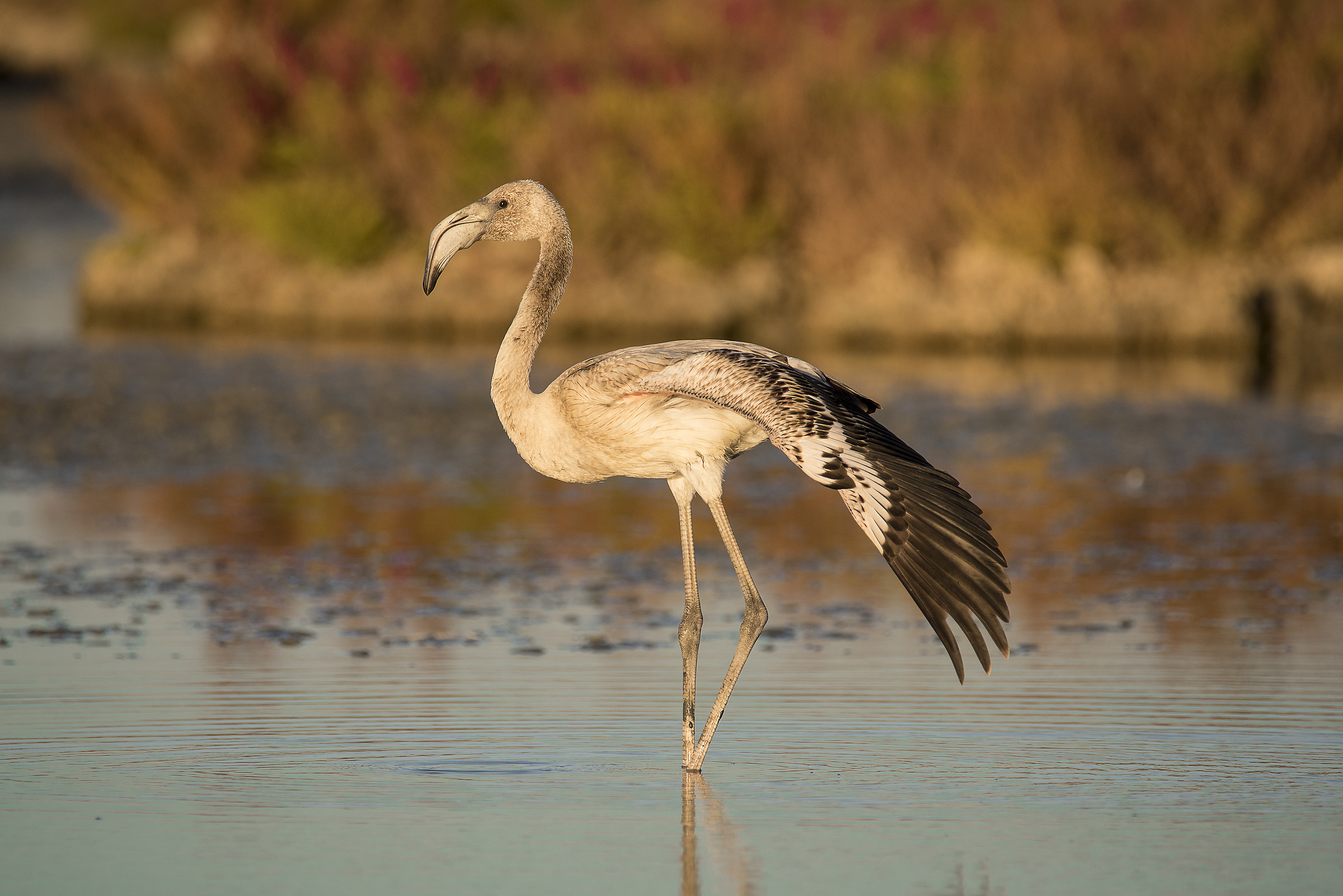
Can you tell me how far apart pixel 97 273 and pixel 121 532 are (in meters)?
15.8

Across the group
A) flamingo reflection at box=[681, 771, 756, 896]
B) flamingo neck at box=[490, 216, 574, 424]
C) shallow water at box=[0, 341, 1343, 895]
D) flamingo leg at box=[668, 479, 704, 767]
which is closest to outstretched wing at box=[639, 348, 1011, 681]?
shallow water at box=[0, 341, 1343, 895]

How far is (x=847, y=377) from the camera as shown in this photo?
19.2 metres

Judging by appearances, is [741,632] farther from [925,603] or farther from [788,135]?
[788,135]

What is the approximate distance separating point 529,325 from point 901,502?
1979mm

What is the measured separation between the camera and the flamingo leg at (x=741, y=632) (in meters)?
6.81

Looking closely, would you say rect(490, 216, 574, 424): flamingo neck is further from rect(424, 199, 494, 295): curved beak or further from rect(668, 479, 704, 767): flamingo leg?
rect(668, 479, 704, 767): flamingo leg

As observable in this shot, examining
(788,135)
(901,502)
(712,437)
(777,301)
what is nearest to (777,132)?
(788,135)

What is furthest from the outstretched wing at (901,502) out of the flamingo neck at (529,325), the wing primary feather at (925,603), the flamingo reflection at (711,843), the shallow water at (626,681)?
the flamingo neck at (529,325)

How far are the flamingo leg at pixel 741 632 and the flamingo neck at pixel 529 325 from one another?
76cm

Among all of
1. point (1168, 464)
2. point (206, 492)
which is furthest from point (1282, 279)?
point (206, 492)

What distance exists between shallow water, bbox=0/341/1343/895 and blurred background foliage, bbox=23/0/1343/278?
696 centimetres

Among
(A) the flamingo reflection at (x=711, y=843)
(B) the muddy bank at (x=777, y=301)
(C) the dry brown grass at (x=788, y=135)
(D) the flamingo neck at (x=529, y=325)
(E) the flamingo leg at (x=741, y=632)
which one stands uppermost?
(C) the dry brown grass at (x=788, y=135)

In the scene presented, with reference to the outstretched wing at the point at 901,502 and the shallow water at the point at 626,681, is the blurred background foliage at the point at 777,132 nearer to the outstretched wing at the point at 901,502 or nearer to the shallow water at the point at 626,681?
the shallow water at the point at 626,681

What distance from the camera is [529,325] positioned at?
7.68 meters
